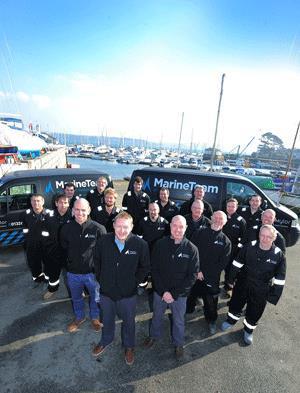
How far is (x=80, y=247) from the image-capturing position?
3283mm

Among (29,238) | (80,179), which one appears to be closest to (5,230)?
(29,238)

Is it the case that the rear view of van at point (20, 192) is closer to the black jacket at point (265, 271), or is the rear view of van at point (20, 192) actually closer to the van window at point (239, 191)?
the van window at point (239, 191)

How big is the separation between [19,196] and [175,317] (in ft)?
15.9

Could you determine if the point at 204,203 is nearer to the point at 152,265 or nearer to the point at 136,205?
the point at 136,205

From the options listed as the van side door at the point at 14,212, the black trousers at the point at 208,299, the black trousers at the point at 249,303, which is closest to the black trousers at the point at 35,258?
the van side door at the point at 14,212

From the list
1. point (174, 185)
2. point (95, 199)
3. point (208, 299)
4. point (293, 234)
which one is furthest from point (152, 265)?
point (293, 234)

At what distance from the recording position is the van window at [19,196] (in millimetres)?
5653

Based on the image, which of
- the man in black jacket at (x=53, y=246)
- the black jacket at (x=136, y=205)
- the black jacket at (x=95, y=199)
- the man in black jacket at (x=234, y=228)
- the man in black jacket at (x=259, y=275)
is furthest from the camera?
the black jacket at (x=136, y=205)

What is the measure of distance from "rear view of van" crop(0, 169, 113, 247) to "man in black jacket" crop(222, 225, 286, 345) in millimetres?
4604

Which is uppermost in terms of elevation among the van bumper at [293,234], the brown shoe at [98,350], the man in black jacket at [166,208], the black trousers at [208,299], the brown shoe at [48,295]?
the man in black jacket at [166,208]

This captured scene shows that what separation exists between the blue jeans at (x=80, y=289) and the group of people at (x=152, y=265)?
0.01m

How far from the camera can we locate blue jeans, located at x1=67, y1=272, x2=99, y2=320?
3346 mm

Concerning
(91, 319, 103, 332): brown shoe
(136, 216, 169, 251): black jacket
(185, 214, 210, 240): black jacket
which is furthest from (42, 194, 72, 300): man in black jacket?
(185, 214, 210, 240): black jacket

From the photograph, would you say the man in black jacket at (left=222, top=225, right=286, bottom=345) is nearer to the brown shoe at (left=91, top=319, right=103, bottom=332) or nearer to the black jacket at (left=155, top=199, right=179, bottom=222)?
the black jacket at (left=155, top=199, right=179, bottom=222)
